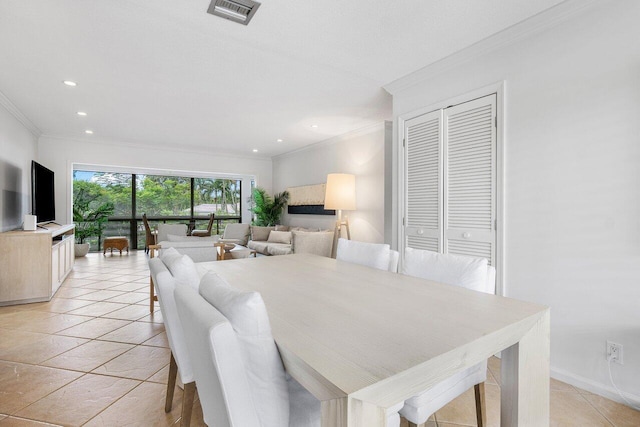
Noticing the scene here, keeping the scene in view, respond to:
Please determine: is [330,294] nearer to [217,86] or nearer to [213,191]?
[217,86]

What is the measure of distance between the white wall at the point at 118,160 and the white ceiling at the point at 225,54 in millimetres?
1403

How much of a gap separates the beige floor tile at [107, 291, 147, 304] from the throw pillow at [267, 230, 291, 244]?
8.81 ft

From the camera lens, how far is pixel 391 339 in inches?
37.4

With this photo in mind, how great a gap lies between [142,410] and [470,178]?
2.74 m

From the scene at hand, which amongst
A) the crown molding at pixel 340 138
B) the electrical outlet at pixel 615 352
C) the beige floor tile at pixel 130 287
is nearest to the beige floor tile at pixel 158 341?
the beige floor tile at pixel 130 287

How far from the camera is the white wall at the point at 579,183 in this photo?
1.81m

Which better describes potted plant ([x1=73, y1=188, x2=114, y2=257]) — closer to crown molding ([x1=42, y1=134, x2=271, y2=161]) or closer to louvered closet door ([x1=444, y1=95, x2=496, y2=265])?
crown molding ([x1=42, y1=134, x2=271, y2=161])

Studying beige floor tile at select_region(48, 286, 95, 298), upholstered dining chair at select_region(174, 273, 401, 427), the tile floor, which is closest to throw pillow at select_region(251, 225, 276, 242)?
beige floor tile at select_region(48, 286, 95, 298)

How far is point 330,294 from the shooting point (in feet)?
4.73

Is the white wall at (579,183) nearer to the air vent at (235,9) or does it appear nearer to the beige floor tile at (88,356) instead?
the air vent at (235,9)

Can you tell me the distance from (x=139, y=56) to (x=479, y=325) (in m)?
3.18

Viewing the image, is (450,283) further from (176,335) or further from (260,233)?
(260,233)

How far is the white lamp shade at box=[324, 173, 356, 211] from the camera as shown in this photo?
16.4 ft

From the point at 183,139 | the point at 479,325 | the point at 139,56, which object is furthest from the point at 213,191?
the point at 479,325
